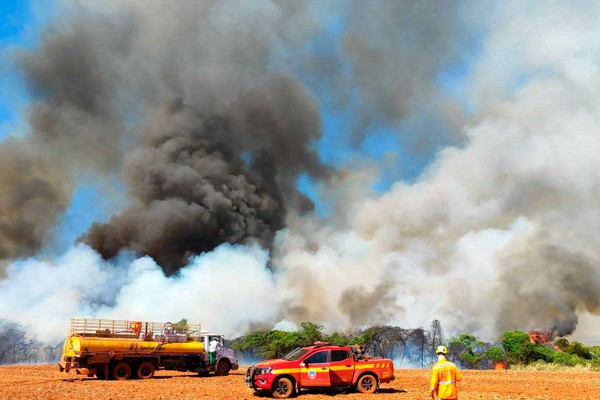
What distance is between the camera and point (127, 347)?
87.7 ft

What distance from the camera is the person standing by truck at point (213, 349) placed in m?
30.0

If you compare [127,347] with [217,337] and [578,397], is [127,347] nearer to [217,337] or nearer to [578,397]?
[217,337]

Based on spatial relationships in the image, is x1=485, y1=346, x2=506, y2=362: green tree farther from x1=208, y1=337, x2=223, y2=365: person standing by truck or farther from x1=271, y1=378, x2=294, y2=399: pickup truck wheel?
x1=271, y1=378, x2=294, y2=399: pickup truck wheel

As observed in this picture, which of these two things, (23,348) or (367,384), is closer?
(367,384)

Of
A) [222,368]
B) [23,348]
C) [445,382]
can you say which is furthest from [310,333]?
[445,382]

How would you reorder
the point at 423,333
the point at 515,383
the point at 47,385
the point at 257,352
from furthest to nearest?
the point at 423,333
the point at 257,352
the point at 515,383
the point at 47,385

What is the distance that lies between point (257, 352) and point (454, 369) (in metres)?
46.5

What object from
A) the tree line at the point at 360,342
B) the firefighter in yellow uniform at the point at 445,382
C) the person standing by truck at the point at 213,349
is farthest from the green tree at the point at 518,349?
the firefighter in yellow uniform at the point at 445,382

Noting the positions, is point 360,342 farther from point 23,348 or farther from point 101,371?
point 23,348

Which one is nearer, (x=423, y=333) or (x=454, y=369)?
(x=454, y=369)

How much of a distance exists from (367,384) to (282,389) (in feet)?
11.7

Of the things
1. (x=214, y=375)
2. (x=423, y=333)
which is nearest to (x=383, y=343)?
(x=423, y=333)

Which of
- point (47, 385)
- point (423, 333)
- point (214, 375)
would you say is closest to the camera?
A: point (47, 385)

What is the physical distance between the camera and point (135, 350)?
2697 centimetres
